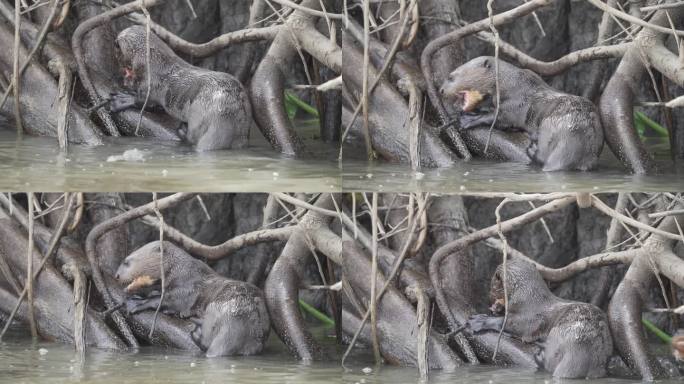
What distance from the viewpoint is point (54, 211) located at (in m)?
5.05

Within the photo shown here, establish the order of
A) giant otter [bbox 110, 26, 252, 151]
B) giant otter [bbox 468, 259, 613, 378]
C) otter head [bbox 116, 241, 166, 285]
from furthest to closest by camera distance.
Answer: otter head [bbox 116, 241, 166, 285] → giant otter [bbox 110, 26, 252, 151] → giant otter [bbox 468, 259, 613, 378]

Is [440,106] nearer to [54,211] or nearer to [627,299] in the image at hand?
Result: [627,299]

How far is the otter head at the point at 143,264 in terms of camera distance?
16.3 ft

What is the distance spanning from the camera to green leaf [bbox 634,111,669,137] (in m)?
4.70

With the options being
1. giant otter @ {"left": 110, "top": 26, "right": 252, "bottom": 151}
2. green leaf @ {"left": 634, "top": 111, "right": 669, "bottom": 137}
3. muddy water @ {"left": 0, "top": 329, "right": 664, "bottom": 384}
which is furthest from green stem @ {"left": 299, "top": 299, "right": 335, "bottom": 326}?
green leaf @ {"left": 634, "top": 111, "right": 669, "bottom": 137}

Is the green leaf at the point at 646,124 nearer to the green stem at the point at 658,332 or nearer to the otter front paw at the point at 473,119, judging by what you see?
the otter front paw at the point at 473,119

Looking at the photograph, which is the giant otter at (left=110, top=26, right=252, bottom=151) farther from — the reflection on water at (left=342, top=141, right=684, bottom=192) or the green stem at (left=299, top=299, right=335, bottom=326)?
the green stem at (left=299, top=299, right=335, bottom=326)

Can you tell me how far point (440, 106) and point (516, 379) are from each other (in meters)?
1.10

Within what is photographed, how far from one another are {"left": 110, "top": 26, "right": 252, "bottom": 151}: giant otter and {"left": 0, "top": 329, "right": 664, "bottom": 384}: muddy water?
2.86 ft

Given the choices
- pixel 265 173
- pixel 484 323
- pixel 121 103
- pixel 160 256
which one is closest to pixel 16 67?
pixel 121 103

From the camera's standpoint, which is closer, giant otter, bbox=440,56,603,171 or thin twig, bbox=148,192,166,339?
giant otter, bbox=440,56,603,171

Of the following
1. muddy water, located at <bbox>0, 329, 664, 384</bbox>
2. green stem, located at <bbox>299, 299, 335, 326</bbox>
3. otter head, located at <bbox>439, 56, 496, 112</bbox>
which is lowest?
muddy water, located at <bbox>0, 329, 664, 384</bbox>

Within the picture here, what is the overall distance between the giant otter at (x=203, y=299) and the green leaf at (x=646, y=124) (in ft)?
5.44

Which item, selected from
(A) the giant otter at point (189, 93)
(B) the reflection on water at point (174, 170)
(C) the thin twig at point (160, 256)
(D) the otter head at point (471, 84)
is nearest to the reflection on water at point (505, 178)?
(B) the reflection on water at point (174, 170)
